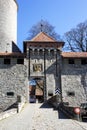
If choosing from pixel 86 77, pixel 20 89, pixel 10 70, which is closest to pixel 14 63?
pixel 10 70

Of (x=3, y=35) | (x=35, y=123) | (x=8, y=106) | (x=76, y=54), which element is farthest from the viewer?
(x=3, y=35)

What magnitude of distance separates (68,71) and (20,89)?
578 cm

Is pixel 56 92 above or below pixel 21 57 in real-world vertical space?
below

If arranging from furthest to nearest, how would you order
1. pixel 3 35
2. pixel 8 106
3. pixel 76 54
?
pixel 3 35, pixel 76 54, pixel 8 106

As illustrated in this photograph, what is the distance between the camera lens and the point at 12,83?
106 ft

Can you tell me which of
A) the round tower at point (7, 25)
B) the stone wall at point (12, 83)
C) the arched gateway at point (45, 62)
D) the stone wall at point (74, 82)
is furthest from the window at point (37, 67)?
the round tower at point (7, 25)

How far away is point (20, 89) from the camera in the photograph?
32.2 meters

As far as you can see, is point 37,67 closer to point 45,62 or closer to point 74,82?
point 45,62

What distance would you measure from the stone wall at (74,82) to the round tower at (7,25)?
876cm

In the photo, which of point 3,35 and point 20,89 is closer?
point 20,89

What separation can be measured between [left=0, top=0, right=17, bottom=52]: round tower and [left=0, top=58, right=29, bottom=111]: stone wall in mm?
5386

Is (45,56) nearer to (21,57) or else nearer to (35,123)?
(21,57)

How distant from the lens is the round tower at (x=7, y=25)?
1485 inches

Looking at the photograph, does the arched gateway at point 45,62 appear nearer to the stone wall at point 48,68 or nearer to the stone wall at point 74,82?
the stone wall at point 48,68
